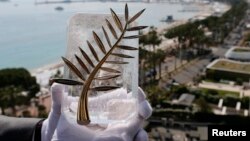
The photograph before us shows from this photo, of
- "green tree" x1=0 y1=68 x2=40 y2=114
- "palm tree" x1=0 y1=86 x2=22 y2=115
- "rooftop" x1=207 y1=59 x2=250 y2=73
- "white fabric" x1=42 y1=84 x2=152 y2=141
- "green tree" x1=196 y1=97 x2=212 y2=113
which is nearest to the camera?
"white fabric" x1=42 y1=84 x2=152 y2=141

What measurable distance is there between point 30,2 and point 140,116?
4879 cm

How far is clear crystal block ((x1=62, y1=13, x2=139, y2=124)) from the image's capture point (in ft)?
2.35

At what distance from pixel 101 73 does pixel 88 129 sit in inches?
5.1

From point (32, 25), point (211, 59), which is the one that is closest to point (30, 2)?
point (32, 25)

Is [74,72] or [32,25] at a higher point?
[74,72]

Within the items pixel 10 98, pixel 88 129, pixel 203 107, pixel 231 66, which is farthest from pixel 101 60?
pixel 231 66

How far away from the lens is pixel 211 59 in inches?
663

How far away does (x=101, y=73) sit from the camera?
0.75 meters

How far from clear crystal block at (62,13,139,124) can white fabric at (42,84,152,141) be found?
3 centimetres

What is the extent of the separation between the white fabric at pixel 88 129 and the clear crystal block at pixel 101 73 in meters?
0.03

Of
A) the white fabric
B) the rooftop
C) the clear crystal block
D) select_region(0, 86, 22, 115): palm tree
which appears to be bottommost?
the rooftop

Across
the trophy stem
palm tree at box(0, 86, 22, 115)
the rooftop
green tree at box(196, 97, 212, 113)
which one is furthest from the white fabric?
the rooftop

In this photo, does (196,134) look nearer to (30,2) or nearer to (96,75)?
(96,75)

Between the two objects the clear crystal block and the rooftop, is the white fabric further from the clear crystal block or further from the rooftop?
the rooftop
